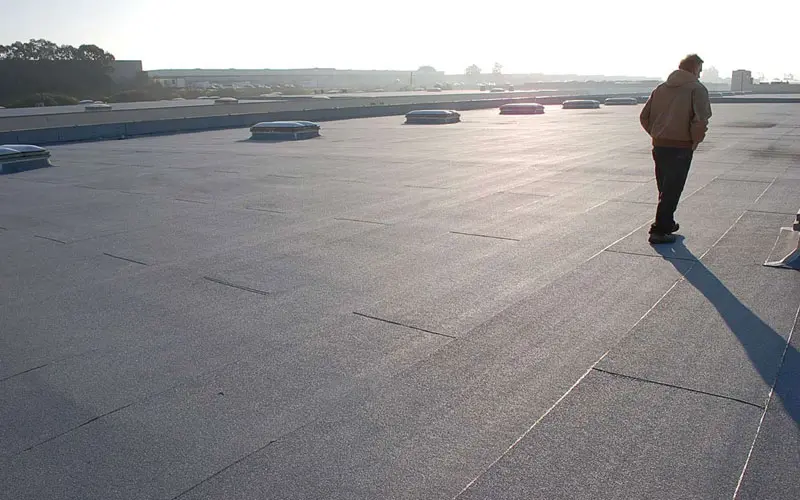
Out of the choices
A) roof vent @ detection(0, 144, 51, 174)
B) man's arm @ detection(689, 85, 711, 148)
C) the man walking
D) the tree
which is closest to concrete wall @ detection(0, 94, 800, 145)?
roof vent @ detection(0, 144, 51, 174)

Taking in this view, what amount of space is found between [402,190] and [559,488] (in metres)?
8.71

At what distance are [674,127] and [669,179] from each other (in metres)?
0.57

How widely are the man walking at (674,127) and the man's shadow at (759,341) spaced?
101cm

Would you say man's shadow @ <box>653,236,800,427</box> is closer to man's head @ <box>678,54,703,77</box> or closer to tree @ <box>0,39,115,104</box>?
man's head @ <box>678,54,703,77</box>

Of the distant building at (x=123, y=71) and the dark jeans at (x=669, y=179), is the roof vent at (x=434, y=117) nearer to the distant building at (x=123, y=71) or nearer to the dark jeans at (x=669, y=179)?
the dark jeans at (x=669, y=179)

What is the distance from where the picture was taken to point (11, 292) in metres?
6.54

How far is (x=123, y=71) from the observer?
76750 mm

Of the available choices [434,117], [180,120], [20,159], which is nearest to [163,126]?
[180,120]

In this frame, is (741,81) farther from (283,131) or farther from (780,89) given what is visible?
(283,131)

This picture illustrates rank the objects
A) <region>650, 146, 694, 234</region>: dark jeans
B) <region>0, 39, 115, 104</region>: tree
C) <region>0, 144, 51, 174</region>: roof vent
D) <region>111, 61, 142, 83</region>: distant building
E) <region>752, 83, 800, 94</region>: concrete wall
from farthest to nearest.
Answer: <region>111, 61, 142, 83</region>: distant building, <region>0, 39, 115, 104</region>: tree, <region>752, 83, 800, 94</region>: concrete wall, <region>0, 144, 51, 174</region>: roof vent, <region>650, 146, 694, 234</region>: dark jeans

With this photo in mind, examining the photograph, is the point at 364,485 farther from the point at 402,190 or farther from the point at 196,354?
the point at 402,190

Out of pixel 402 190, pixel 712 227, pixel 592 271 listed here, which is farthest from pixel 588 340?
pixel 402 190

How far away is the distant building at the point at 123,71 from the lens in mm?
75875

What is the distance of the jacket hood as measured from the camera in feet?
23.5
